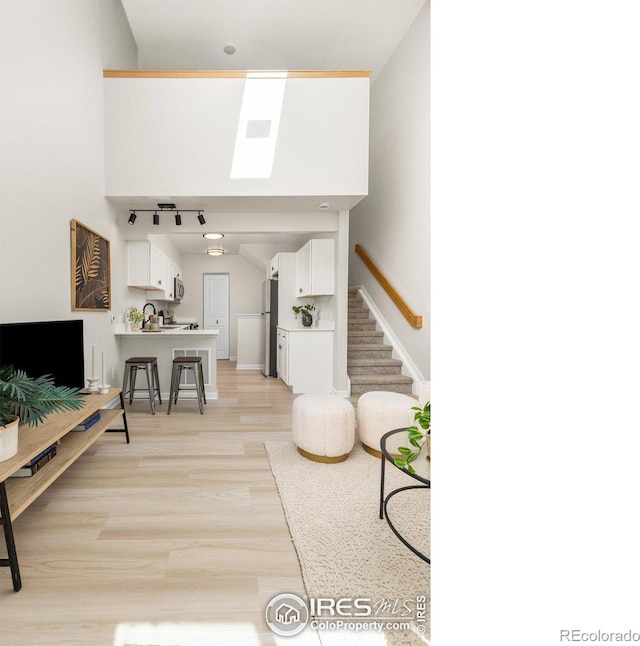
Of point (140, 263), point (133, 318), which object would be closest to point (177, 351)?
point (133, 318)

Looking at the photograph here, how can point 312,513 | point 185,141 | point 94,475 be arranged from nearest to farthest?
point 312,513
point 94,475
point 185,141

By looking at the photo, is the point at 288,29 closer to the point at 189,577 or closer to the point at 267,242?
the point at 267,242

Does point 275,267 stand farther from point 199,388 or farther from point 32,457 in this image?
point 32,457

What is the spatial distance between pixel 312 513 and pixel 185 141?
4029mm

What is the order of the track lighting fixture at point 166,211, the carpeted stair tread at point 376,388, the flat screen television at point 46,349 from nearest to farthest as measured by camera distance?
the flat screen television at point 46,349 → the track lighting fixture at point 166,211 → the carpeted stair tread at point 376,388

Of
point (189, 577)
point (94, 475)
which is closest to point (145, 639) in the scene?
point (189, 577)

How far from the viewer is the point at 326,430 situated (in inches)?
110

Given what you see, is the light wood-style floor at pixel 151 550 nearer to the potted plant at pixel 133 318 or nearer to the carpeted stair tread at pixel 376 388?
the potted plant at pixel 133 318

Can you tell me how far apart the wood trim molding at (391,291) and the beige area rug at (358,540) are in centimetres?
257

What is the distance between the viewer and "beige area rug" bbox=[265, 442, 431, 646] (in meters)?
1.45

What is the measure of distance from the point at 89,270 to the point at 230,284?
577 centimetres

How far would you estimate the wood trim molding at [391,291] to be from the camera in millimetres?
5068

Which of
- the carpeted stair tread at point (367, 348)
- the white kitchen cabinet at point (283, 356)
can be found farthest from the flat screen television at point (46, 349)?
the carpeted stair tread at point (367, 348)
